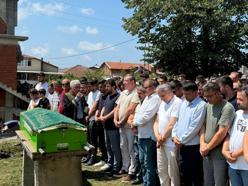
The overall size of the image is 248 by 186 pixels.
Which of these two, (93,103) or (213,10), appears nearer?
(93,103)

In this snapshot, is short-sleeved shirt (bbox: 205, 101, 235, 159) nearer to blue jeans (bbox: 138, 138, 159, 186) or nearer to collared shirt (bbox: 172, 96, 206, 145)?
collared shirt (bbox: 172, 96, 206, 145)

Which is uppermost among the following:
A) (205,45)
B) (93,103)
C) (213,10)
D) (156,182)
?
(213,10)

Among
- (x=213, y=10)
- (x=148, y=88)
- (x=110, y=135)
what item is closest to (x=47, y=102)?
(x=110, y=135)

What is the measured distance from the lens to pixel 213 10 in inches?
862

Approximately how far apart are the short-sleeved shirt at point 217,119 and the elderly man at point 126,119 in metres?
2.34

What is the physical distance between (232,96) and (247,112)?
1119 millimetres

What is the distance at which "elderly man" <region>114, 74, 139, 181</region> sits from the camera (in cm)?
806

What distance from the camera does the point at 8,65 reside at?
19141 millimetres

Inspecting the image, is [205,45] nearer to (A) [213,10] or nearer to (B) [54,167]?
(A) [213,10]

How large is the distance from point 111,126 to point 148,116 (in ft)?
6.44

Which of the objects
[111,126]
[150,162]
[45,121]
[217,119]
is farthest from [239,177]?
[111,126]

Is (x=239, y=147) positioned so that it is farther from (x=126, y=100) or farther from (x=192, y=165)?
(x=126, y=100)

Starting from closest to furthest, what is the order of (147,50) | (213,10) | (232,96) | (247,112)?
(247,112) < (232,96) < (213,10) < (147,50)

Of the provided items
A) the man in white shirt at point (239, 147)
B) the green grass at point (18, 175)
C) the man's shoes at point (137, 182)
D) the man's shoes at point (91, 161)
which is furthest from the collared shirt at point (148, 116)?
the man's shoes at point (91, 161)
